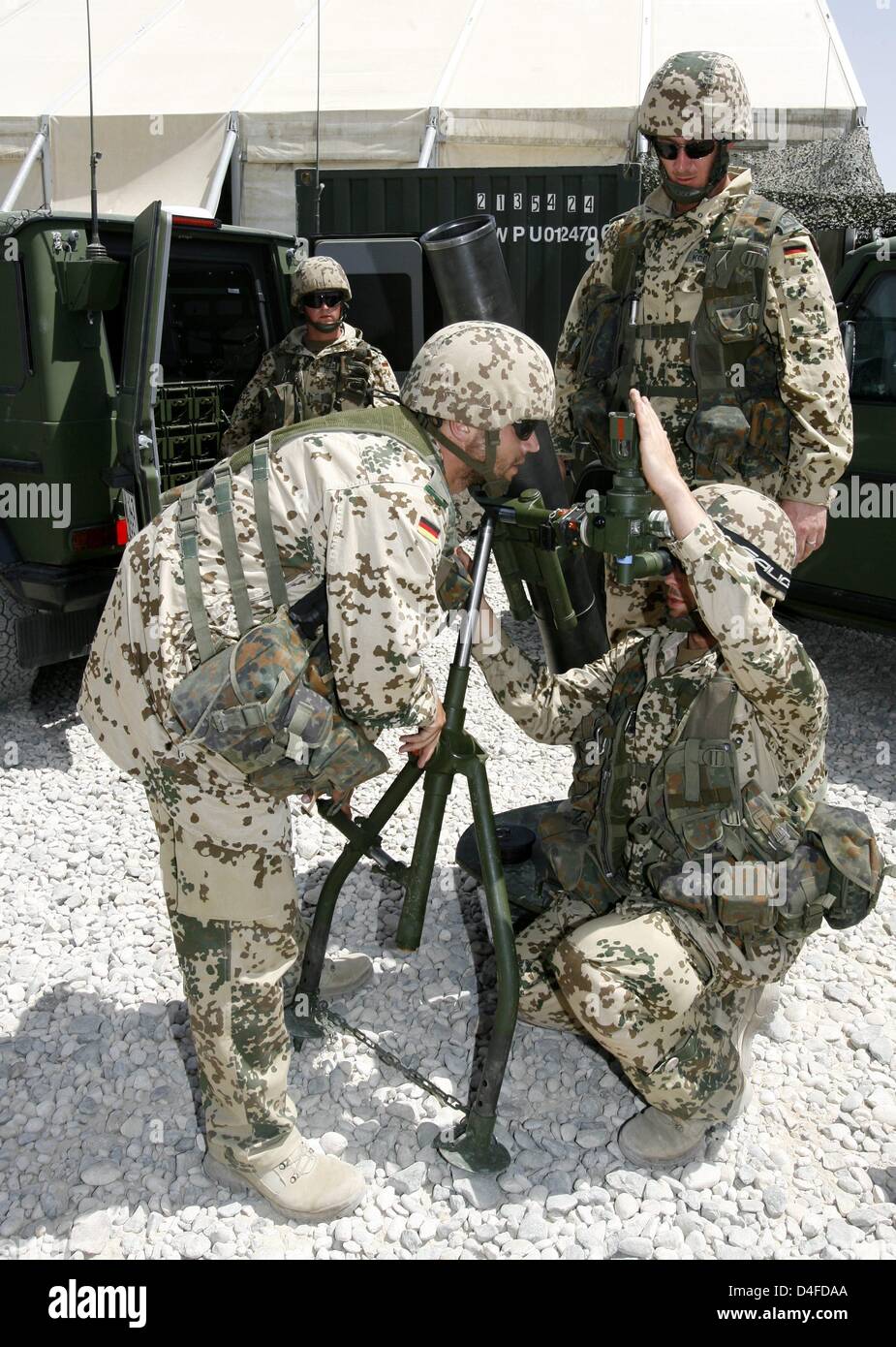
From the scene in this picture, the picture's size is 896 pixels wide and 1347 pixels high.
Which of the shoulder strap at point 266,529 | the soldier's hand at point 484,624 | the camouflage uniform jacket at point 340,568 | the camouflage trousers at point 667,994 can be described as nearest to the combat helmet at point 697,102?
the soldier's hand at point 484,624

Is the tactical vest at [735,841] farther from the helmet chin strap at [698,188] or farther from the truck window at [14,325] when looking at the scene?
the truck window at [14,325]

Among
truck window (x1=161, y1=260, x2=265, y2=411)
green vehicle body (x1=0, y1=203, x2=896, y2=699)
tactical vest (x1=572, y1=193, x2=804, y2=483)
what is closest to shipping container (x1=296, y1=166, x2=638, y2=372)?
truck window (x1=161, y1=260, x2=265, y2=411)

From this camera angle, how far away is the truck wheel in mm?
4766

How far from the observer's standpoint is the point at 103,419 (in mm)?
4609

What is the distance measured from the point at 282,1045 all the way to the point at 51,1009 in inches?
38.2

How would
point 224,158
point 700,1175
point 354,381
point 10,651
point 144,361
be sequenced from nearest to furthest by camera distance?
point 700,1175 < point 144,361 < point 10,651 < point 354,381 < point 224,158

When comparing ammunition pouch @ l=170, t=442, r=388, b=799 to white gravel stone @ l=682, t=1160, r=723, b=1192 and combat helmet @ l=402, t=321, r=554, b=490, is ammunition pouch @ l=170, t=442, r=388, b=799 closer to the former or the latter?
combat helmet @ l=402, t=321, r=554, b=490

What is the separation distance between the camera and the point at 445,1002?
10.4 ft

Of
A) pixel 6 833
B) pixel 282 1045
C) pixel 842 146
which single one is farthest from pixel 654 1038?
pixel 842 146

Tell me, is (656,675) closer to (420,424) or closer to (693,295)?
(420,424)

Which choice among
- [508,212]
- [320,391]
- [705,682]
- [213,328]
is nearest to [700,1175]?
[705,682]

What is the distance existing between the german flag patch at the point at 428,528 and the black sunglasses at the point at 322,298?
3.75 metres

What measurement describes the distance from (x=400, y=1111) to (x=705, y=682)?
4.01ft

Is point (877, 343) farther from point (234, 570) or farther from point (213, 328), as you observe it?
point (234, 570)
